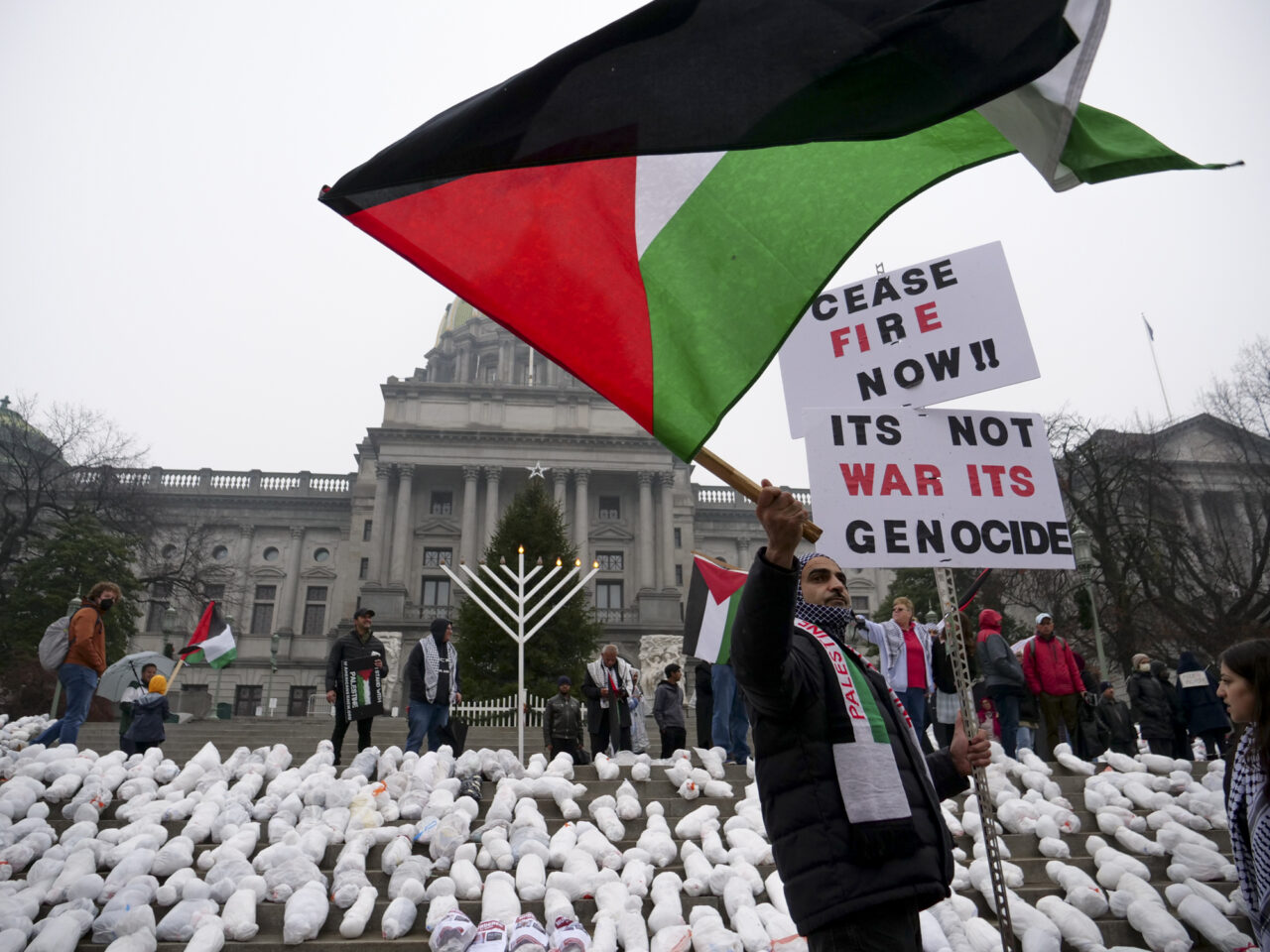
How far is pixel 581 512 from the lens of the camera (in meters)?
53.3

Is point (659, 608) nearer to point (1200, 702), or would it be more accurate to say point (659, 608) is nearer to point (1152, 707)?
point (1152, 707)

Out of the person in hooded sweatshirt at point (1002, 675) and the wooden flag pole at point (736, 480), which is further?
the person in hooded sweatshirt at point (1002, 675)

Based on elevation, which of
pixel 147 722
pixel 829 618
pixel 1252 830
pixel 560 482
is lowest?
pixel 1252 830

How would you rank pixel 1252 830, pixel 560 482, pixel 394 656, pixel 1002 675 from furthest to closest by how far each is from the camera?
pixel 560 482 → pixel 394 656 → pixel 1002 675 → pixel 1252 830

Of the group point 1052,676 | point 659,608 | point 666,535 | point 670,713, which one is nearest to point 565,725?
point 670,713

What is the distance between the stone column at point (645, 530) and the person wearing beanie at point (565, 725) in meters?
38.5

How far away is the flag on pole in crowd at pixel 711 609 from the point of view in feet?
42.7

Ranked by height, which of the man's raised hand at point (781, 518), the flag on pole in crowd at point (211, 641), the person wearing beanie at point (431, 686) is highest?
the flag on pole in crowd at point (211, 641)

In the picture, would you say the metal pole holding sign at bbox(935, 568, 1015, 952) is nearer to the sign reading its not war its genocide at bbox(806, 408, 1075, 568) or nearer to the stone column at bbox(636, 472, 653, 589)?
the sign reading its not war its genocide at bbox(806, 408, 1075, 568)

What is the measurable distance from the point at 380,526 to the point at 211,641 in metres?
32.8

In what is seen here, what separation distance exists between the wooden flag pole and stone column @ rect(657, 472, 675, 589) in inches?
1948

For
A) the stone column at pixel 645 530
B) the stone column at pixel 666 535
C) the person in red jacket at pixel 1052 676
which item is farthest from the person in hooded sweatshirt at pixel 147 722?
the stone column at pixel 666 535

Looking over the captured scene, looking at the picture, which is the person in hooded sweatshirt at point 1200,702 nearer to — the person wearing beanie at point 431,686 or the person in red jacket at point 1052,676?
the person in red jacket at point 1052,676

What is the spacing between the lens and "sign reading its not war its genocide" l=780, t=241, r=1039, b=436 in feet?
16.6
